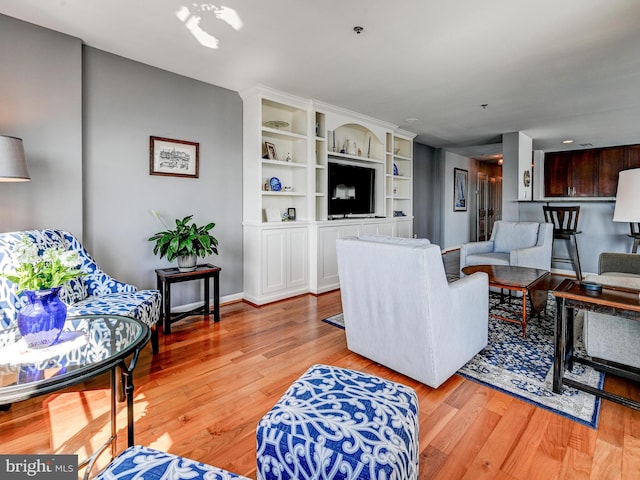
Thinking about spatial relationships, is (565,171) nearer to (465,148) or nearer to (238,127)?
(465,148)

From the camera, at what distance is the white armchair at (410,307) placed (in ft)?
6.18

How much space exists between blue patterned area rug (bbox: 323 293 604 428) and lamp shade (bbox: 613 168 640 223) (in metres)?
1.02

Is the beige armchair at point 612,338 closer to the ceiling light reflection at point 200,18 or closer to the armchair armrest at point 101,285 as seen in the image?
the ceiling light reflection at point 200,18

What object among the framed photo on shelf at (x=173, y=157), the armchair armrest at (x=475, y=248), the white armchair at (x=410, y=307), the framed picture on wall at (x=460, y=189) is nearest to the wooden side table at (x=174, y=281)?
the framed photo on shelf at (x=173, y=157)

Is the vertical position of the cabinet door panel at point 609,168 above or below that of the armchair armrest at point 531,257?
above

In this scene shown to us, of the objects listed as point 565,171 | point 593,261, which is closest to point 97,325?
point 593,261

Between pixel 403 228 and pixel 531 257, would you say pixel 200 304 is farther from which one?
pixel 531 257

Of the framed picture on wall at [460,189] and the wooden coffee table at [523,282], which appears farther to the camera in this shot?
the framed picture on wall at [460,189]

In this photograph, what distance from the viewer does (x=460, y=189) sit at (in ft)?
26.2

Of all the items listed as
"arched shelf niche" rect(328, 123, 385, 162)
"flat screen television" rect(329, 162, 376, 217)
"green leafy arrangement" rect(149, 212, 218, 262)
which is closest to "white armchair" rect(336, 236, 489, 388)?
"green leafy arrangement" rect(149, 212, 218, 262)

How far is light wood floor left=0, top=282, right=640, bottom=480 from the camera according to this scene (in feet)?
4.78

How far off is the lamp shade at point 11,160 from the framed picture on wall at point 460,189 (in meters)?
7.52

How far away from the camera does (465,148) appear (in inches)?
281

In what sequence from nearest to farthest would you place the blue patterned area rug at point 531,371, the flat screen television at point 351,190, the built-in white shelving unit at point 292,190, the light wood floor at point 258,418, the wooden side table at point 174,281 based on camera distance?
the light wood floor at point 258,418 → the blue patterned area rug at point 531,371 → the wooden side table at point 174,281 → the built-in white shelving unit at point 292,190 → the flat screen television at point 351,190
